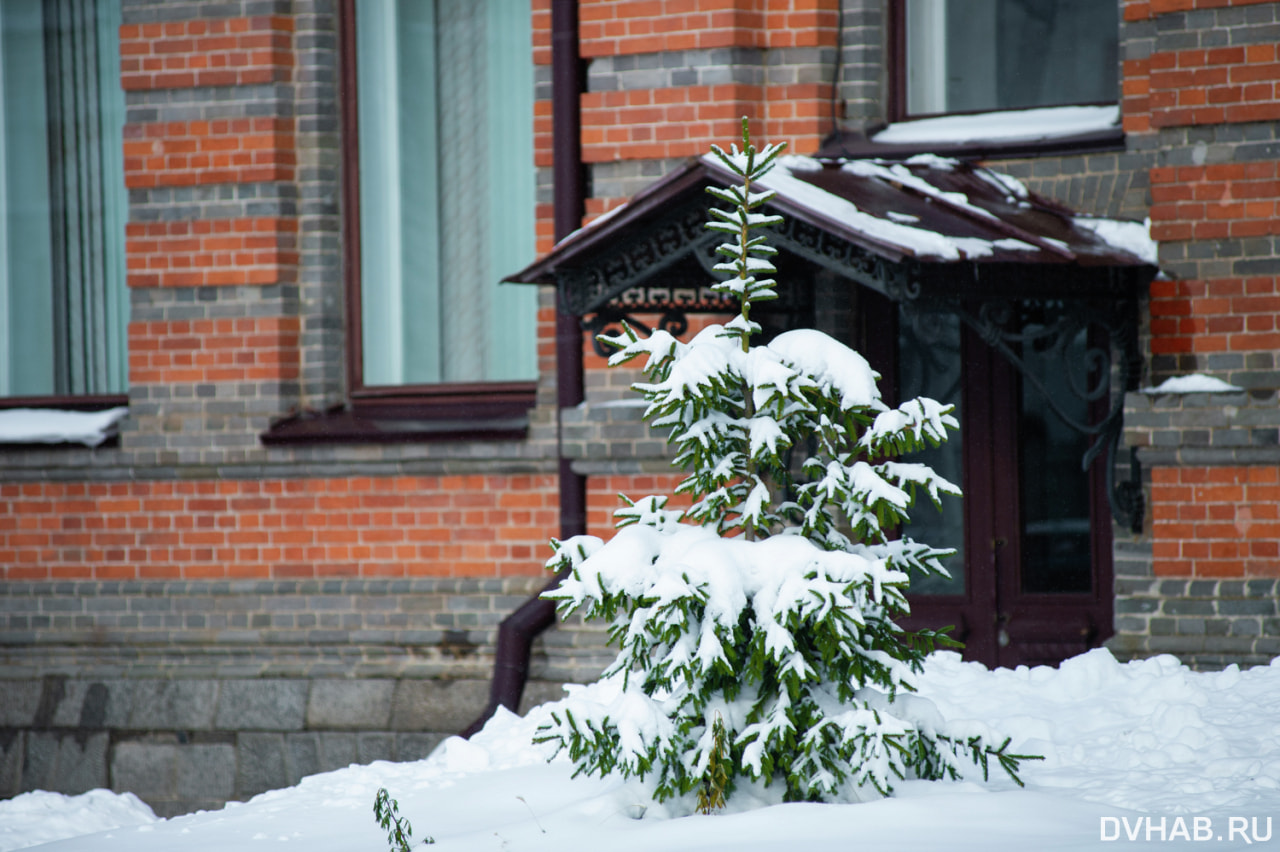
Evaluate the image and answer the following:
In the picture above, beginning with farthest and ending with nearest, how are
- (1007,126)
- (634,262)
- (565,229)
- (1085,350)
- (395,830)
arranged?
(565,229) → (1007,126) → (1085,350) → (634,262) → (395,830)

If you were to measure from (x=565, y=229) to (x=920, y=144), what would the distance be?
5.69ft

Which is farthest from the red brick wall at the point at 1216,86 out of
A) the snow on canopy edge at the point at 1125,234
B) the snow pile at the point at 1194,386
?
the snow pile at the point at 1194,386

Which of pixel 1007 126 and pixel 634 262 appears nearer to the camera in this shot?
pixel 634 262

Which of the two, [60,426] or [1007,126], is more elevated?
[1007,126]

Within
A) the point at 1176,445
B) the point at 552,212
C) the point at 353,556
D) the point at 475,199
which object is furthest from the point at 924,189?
the point at 353,556

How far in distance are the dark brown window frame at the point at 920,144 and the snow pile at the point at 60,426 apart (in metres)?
4.12

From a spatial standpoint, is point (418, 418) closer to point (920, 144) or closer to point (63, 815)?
point (63, 815)

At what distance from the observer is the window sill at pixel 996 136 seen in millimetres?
6371

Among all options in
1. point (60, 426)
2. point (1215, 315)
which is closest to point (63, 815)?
point (60, 426)

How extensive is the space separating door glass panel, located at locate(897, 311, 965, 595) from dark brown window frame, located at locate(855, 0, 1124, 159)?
77 cm

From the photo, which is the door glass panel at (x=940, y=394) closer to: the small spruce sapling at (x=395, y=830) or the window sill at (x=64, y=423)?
the small spruce sapling at (x=395, y=830)

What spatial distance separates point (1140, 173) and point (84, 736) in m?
5.94

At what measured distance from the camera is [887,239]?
5273mm

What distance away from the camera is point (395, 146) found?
25.5ft
